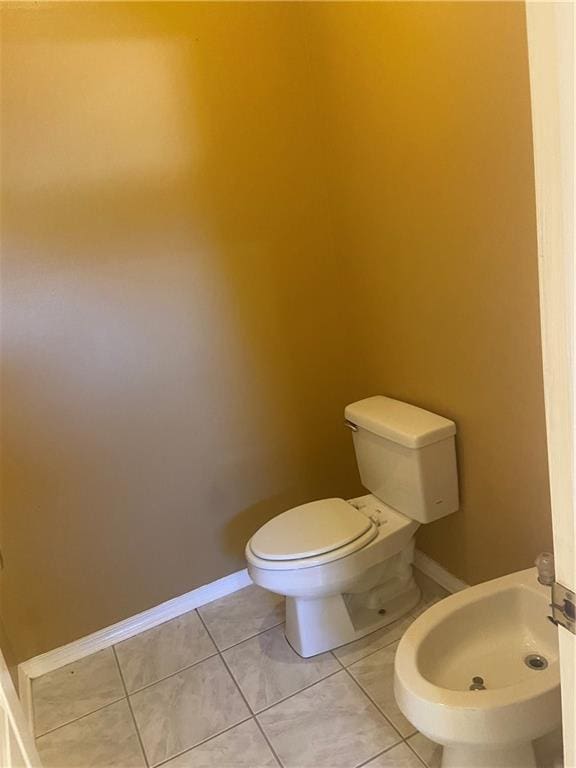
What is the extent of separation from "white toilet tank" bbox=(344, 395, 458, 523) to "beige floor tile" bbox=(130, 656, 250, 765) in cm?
80

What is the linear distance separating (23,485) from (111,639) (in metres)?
0.69

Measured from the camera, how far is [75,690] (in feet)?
6.77

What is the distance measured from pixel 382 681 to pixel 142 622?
92 centimetres

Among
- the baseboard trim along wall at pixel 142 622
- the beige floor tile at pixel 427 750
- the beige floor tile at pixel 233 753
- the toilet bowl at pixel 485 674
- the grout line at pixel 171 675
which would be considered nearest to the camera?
the toilet bowl at pixel 485 674

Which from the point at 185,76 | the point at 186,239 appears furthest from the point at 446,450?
the point at 185,76

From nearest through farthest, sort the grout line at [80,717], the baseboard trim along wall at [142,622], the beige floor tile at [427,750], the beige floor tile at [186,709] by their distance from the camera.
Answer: the beige floor tile at [427,750], the beige floor tile at [186,709], the grout line at [80,717], the baseboard trim along wall at [142,622]

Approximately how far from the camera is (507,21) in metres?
1.37

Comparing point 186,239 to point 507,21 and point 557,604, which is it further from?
point 557,604

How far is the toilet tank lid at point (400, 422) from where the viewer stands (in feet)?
6.15

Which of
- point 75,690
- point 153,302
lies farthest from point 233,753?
point 153,302

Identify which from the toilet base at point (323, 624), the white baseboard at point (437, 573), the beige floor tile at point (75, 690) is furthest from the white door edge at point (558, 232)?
the beige floor tile at point (75, 690)

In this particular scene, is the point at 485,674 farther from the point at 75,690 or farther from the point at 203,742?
the point at 75,690

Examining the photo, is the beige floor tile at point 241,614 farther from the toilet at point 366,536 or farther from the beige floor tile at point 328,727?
the beige floor tile at point 328,727

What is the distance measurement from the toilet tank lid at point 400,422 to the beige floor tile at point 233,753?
3.13ft
